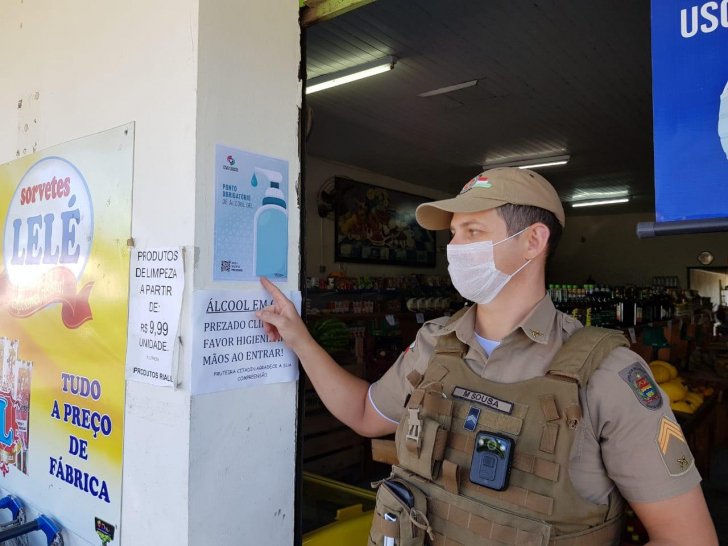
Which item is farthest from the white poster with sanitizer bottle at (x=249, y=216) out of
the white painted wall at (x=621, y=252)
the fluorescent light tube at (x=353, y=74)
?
the white painted wall at (x=621, y=252)

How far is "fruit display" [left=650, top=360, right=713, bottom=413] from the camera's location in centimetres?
355

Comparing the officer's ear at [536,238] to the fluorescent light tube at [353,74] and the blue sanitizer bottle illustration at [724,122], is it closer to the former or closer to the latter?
the blue sanitizer bottle illustration at [724,122]

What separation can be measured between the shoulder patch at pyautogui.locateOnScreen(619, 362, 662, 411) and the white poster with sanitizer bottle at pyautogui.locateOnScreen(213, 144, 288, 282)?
920 mm

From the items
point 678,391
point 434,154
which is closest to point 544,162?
point 434,154

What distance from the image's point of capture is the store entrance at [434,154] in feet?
11.8

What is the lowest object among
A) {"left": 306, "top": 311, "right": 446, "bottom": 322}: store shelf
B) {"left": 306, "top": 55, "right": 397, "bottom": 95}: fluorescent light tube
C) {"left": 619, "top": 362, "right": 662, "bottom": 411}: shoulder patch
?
{"left": 306, "top": 311, "right": 446, "bottom": 322}: store shelf

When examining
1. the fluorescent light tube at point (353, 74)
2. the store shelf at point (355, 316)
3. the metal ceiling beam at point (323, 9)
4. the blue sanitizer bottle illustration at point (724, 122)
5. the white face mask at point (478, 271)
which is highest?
the fluorescent light tube at point (353, 74)

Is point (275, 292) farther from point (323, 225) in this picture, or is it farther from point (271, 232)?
point (323, 225)

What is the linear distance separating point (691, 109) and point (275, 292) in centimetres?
107

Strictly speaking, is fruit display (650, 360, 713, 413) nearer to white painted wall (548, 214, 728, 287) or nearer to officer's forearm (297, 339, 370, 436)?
officer's forearm (297, 339, 370, 436)

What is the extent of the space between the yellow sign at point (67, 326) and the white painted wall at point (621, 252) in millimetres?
11328

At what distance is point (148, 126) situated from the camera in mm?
1500

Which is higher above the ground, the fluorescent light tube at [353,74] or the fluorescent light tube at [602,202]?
the fluorescent light tube at [602,202]

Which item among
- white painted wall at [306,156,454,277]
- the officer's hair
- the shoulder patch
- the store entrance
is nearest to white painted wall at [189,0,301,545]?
the store entrance
